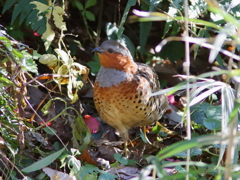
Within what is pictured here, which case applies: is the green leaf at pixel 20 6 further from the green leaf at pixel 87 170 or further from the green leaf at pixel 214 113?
the green leaf at pixel 214 113

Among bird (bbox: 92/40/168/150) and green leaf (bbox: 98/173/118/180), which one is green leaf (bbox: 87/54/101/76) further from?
green leaf (bbox: 98/173/118/180)

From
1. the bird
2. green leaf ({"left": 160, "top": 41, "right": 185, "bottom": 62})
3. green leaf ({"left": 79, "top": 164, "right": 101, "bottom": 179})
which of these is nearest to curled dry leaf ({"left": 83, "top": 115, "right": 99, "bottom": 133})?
the bird

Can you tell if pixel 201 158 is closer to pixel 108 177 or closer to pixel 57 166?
pixel 108 177

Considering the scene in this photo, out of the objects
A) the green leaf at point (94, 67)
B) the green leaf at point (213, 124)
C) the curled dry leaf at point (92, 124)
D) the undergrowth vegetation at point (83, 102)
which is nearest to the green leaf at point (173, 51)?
the undergrowth vegetation at point (83, 102)

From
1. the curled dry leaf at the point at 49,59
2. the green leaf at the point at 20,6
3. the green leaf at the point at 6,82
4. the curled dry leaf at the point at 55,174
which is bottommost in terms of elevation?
the curled dry leaf at the point at 55,174

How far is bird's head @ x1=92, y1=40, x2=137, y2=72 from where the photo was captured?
3260 millimetres

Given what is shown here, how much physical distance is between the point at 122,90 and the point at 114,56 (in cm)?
33

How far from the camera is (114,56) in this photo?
3.29 metres

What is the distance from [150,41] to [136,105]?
1.80m

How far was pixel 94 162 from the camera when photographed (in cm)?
305

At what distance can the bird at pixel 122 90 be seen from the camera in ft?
10.3

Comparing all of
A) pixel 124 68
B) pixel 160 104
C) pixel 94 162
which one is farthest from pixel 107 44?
pixel 94 162

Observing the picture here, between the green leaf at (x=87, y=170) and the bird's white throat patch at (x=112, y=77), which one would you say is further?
the bird's white throat patch at (x=112, y=77)

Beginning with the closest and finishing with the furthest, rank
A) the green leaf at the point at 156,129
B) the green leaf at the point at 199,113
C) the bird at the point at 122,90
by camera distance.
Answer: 1. the bird at the point at 122,90
2. the green leaf at the point at 199,113
3. the green leaf at the point at 156,129
